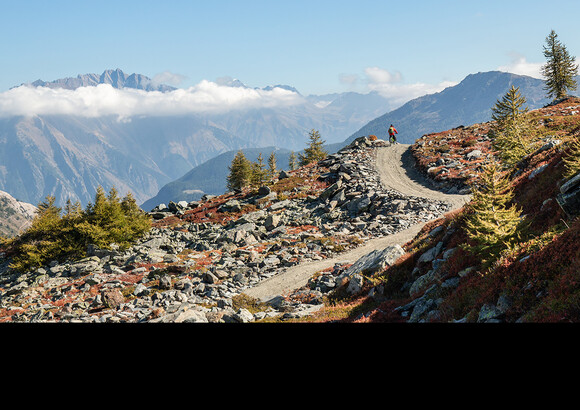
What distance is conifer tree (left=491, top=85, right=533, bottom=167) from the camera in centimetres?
2755

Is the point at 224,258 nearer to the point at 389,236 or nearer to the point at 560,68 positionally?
the point at 389,236

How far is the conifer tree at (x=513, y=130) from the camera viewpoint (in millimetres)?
27547

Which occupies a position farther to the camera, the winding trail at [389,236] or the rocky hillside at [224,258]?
the winding trail at [389,236]

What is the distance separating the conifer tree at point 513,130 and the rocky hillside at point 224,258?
8.31 m

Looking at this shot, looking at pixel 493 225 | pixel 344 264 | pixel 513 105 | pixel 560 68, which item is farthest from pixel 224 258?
pixel 560 68

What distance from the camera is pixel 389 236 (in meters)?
31.2

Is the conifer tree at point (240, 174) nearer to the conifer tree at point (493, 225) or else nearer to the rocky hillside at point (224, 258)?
the rocky hillside at point (224, 258)

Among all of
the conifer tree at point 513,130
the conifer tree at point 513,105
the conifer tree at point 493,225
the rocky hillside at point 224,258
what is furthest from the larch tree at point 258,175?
the conifer tree at point 493,225

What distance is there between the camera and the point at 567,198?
11.8 m

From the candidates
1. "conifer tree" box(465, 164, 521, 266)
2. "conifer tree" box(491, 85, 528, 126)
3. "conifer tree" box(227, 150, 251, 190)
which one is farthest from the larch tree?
"conifer tree" box(465, 164, 521, 266)

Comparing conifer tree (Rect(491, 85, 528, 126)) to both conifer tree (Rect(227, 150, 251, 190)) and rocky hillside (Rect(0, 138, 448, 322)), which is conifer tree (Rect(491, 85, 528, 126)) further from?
conifer tree (Rect(227, 150, 251, 190))

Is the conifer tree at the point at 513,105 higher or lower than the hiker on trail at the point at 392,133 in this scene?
lower
